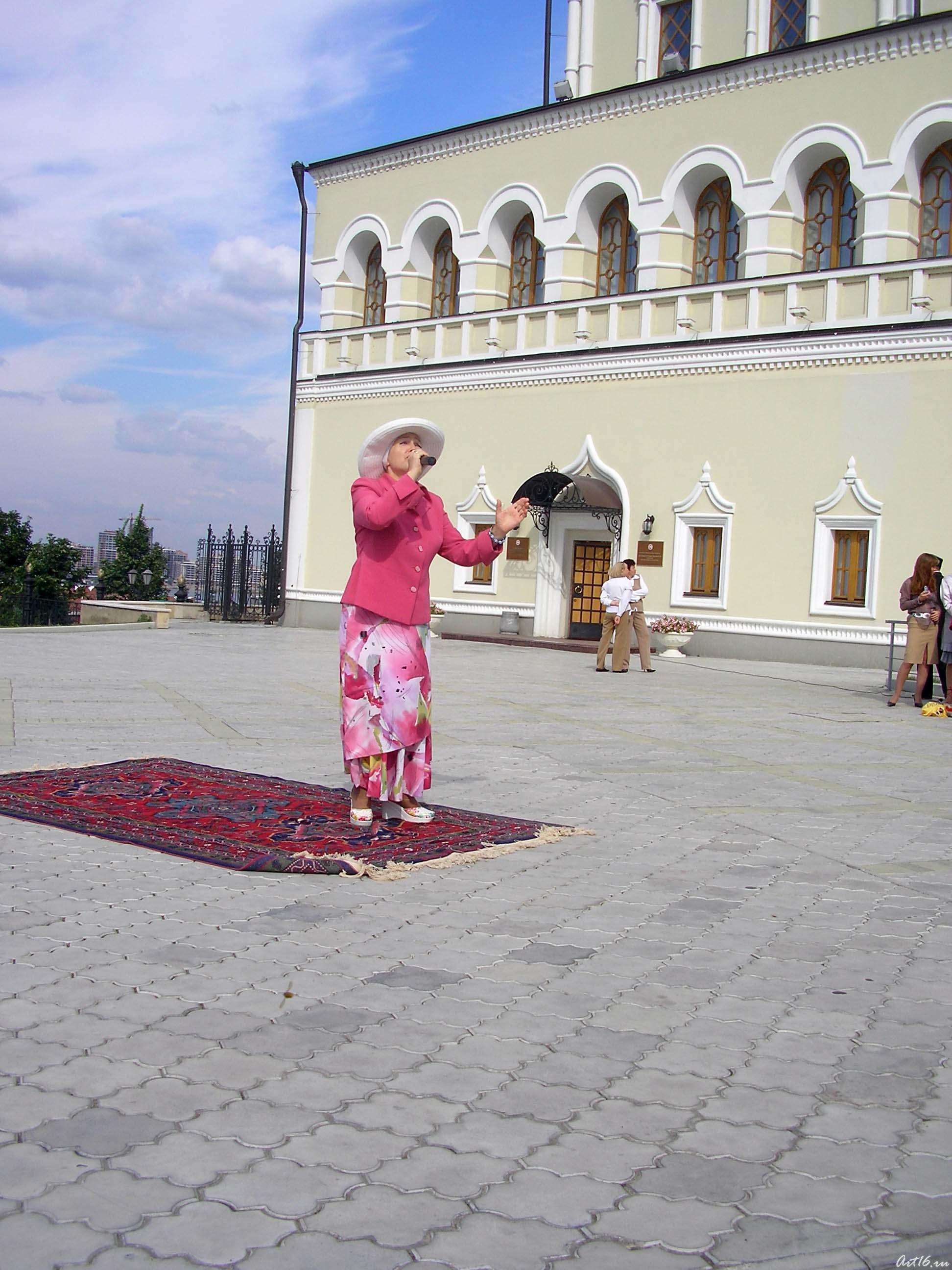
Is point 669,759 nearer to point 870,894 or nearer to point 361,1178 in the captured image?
point 870,894

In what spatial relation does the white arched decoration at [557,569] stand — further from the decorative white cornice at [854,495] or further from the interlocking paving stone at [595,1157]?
the interlocking paving stone at [595,1157]

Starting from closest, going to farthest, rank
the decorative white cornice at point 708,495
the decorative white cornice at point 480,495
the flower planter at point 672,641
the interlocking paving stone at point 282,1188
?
the interlocking paving stone at point 282,1188, the decorative white cornice at point 708,495, the flower planter at point 672,641, the decorative white cornice at point 480,495

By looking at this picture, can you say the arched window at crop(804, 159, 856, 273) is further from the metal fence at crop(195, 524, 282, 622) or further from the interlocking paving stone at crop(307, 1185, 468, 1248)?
the interlocking paving stone at crop(307, 1185, 468, 1248)

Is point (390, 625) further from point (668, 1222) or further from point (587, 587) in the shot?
point (587, 587)

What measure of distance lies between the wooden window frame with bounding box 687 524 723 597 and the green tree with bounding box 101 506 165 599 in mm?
18467

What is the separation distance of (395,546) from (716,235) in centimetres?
1883

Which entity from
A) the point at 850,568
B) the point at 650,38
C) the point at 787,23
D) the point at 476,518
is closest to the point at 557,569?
the point at 476,518

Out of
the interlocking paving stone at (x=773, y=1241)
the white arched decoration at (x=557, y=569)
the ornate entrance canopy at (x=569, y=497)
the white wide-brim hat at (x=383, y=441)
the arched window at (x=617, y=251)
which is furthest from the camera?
the white arched decoration at (x=557, y=569)

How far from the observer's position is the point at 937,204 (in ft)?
68.7

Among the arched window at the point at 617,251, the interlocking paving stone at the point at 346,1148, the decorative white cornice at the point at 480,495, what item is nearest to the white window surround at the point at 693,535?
the decorative white cornice at the point at 480,495

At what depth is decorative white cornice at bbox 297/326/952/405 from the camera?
20406 mm

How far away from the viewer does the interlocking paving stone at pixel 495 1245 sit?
8.28ft

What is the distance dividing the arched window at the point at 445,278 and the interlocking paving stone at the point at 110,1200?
25959mm

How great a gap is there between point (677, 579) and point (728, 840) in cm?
1663
